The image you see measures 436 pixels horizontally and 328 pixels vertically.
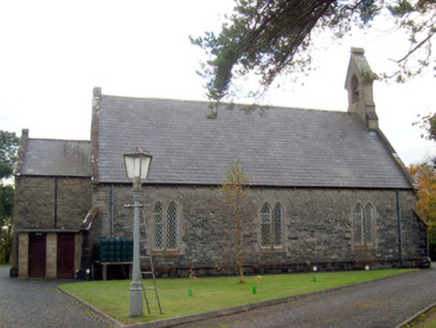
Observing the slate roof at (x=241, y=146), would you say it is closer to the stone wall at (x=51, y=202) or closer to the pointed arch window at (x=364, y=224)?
the pointed arch window at (x=364, y=224)

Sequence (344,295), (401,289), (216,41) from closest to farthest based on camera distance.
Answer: (216,41) → (344,295) → (401,289)

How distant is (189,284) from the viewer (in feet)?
68.8

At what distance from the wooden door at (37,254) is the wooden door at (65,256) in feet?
2.42

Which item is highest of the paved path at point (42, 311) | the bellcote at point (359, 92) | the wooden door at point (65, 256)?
the bellcote at point (359, 92)

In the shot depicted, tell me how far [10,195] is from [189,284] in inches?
1372

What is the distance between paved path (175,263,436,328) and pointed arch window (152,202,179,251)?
9550 mm

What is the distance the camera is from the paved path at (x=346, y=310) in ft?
38.6

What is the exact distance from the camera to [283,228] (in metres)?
26.8

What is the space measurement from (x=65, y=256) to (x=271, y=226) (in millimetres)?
10527

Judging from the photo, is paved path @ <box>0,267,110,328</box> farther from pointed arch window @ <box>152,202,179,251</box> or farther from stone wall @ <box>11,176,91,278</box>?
stone wall @ <box>11,176,91,278</box>

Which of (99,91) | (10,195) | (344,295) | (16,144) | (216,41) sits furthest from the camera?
(16,144)

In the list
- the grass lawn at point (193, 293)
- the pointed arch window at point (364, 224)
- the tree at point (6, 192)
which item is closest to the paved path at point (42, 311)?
the grass lawn at point (193, 293)

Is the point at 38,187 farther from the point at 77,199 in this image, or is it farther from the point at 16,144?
the point at 16,144

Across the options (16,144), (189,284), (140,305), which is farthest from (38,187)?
(16,144)
